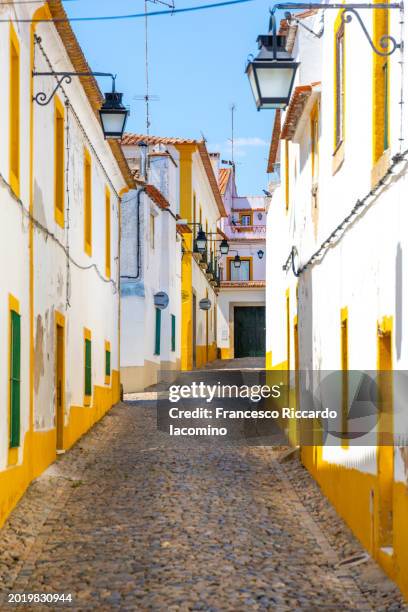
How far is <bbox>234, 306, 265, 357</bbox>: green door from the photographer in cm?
5178

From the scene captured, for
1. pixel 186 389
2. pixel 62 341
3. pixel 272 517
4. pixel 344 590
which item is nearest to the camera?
pixel 344 590

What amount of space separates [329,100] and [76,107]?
5476 mm

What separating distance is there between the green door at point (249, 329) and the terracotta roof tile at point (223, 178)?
6.77 m

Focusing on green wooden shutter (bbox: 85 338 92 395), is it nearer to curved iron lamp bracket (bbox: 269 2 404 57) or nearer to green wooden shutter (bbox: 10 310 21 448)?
green wooden shutter (bbox: 10 310 21 448)

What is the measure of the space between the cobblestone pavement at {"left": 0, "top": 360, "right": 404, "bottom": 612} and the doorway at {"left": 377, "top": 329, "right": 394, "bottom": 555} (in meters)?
0.46

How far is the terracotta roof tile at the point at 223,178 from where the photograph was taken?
55981mm

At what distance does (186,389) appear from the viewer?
25.1 meters

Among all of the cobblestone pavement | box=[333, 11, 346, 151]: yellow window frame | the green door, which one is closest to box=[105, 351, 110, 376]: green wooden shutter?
the cobblestone pavement

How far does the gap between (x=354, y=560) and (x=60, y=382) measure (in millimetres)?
6727

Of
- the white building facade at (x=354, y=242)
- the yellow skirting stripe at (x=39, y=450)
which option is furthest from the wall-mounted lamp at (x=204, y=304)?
the white building facade at (x=354, y=242)

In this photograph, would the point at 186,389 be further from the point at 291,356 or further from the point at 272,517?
the point at 272,517

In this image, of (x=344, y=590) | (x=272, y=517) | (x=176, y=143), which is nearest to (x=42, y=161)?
(x=272, y=517)

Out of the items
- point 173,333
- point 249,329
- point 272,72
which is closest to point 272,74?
point 272,72

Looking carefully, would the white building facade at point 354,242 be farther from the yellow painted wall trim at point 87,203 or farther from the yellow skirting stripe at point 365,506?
the yellow painted wall trim at point 87,203
